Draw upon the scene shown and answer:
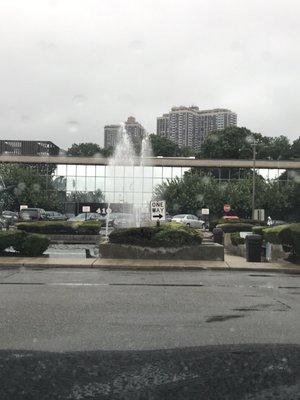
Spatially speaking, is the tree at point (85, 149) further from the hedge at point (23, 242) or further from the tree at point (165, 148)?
the hedge at point (23, 242)

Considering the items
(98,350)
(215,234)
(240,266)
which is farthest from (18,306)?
(215,234)

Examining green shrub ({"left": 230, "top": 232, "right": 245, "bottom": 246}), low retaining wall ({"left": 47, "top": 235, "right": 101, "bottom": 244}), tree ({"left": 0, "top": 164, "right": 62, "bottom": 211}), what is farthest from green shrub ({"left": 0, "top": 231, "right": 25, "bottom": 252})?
→ tree ({"left": 0, "top": 164, "right": 62, "bottom": 211})

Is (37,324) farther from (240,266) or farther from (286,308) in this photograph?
(240,266)

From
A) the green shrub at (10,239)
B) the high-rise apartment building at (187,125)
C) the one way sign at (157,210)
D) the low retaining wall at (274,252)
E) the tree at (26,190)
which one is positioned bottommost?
the low retaining wall at (274,252)

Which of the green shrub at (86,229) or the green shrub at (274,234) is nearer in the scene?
the green shrub at (274,234)

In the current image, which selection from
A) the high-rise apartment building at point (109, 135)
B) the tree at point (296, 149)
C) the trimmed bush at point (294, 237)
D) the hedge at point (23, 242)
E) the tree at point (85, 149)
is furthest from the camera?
the tree at point (85, 149)

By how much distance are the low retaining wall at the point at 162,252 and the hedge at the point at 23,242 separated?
2.11 m

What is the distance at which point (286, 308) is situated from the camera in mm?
10172

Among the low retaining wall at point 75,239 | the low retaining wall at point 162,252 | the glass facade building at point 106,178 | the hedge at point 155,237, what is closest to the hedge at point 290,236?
the low retaining wall at point 162,252

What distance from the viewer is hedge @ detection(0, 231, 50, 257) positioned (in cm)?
1970

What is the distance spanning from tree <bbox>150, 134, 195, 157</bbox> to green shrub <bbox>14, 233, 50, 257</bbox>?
329 ft

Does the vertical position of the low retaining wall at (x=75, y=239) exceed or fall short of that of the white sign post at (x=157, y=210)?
it falls short

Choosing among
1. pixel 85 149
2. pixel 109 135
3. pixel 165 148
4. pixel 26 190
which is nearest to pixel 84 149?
pixel 85 149

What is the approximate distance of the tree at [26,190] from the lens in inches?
2874
